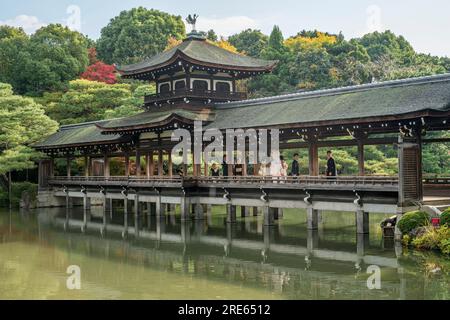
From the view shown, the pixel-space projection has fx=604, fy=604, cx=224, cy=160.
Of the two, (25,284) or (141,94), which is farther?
(141,94)

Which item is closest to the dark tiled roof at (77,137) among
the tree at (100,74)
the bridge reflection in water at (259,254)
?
the bridge reflection in water at (259,254)

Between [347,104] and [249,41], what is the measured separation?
182ft

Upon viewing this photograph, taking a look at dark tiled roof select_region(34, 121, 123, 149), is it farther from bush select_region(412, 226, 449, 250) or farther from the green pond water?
bush select_region(412, 226, 449, 250)

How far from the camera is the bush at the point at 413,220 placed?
69.6 ft

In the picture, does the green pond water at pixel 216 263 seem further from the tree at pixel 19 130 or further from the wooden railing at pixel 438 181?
the tree at pixel 19 130

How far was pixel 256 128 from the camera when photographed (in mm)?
28953

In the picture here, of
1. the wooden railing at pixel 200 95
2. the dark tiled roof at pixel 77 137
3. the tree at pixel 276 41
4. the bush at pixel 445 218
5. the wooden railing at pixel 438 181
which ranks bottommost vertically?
the bush at pixel 445 218

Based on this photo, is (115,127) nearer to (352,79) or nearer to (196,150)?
(196,150)

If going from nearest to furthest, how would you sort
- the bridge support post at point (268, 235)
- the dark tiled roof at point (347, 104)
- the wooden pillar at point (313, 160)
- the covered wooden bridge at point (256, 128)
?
the covered wooden bridge at point (256, 128) < the dark tiled roof at point (347, 104) < the bridge support post at point (268, 235) < the wooden pillar at point (313, 160)

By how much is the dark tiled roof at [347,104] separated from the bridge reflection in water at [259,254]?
509cm

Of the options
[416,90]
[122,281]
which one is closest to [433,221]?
[416,90]

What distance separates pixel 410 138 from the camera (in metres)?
22.8
